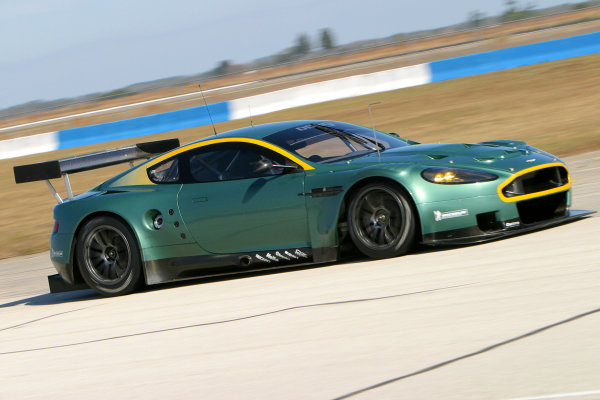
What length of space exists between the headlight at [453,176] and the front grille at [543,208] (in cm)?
40

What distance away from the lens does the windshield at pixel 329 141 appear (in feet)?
23.1

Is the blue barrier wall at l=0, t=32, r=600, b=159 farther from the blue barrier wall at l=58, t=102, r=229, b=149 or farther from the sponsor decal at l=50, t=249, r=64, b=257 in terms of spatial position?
the sponsor decal at l=50, t=249, r=64, b=257

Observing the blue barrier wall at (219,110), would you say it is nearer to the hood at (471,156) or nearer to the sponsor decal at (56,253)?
the sponsor decal at (56,253)

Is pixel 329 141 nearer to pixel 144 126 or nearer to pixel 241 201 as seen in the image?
pixel 241 201

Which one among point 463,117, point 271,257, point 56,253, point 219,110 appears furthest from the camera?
point 219,110

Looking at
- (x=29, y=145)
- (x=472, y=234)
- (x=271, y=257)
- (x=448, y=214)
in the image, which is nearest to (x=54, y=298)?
(x=271, y=257)

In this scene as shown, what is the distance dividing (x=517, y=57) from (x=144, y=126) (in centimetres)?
1189

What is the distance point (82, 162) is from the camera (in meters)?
8.02

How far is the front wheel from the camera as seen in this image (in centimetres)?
634

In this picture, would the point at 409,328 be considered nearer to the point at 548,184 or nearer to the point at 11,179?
the point at 548,184

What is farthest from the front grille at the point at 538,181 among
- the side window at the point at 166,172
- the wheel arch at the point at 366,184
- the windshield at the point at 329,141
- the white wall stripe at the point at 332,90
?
the white wall stripe at the point at 332,90

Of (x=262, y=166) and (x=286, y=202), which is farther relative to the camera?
(x=262, y=166)

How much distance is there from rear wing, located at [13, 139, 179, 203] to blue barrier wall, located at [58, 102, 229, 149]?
18.3 meters

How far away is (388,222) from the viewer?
21.1ft
